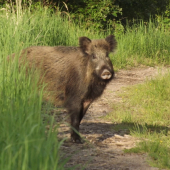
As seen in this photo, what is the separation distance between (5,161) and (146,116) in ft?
13.2

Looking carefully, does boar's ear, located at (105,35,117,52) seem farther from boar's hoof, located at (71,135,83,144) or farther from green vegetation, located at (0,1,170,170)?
boar's hoof, located at (71,135,83,144)

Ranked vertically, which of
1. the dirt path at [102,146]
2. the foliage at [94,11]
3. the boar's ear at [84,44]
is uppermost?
the foliage at [94,11]

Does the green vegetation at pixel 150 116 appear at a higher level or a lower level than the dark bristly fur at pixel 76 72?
lower

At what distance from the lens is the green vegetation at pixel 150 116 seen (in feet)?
15.2

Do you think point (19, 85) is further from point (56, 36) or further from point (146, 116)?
point (56, 36)

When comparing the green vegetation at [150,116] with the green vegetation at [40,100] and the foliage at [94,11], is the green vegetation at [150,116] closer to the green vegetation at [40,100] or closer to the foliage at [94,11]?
the green vegetation at [40,100]

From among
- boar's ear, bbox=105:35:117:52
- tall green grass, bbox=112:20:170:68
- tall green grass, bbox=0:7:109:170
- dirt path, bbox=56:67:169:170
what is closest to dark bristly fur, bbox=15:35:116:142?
boar's ear, bbox=105:35:117:52

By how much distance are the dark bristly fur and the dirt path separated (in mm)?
321

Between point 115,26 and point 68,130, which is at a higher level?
point 115,26

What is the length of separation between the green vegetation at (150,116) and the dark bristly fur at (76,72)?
0.82 metres

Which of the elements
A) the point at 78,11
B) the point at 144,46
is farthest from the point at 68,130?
the point at 78,11

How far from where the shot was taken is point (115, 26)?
44.9ft

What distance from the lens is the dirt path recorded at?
422cm

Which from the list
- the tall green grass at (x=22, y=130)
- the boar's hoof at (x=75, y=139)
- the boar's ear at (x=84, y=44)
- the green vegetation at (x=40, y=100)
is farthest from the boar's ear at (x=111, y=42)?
the tall green grass at (x=22, y=130)
